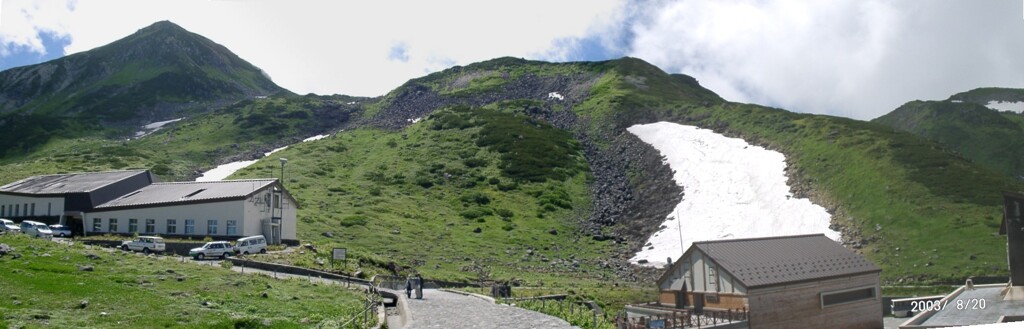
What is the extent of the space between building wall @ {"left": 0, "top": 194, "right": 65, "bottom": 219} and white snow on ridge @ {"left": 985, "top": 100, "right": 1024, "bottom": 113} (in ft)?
582

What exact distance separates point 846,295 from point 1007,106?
546 ft

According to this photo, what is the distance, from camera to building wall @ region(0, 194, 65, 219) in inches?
2511

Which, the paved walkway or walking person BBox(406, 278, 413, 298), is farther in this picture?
walking person BBox(406, 278, 413, 298)

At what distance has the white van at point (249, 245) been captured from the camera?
169 feet

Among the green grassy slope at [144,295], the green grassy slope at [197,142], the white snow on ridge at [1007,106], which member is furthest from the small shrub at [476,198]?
the white snow on ridge at [1007,106]

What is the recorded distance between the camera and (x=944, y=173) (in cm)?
6862

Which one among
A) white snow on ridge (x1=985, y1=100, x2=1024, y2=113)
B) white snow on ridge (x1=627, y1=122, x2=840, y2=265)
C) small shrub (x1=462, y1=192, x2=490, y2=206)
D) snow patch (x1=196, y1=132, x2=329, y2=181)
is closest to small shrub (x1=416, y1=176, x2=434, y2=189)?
small shrub (x1=462, y1=192, x2=490, y2=206)

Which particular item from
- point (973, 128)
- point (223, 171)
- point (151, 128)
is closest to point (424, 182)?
point (223, 171)

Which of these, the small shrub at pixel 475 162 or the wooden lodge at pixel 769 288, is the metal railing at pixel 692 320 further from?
the small shrub at pixel 475 162

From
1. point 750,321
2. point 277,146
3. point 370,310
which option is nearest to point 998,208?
point 750,321

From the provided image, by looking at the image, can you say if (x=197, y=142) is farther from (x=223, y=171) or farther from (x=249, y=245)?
(x=249, y=245)

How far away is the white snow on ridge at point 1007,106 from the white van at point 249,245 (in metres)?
169

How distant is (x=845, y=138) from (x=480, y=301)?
6158cm

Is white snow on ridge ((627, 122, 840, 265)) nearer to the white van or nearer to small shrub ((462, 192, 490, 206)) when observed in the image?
small shrub ((462, 192, 490, 206))
